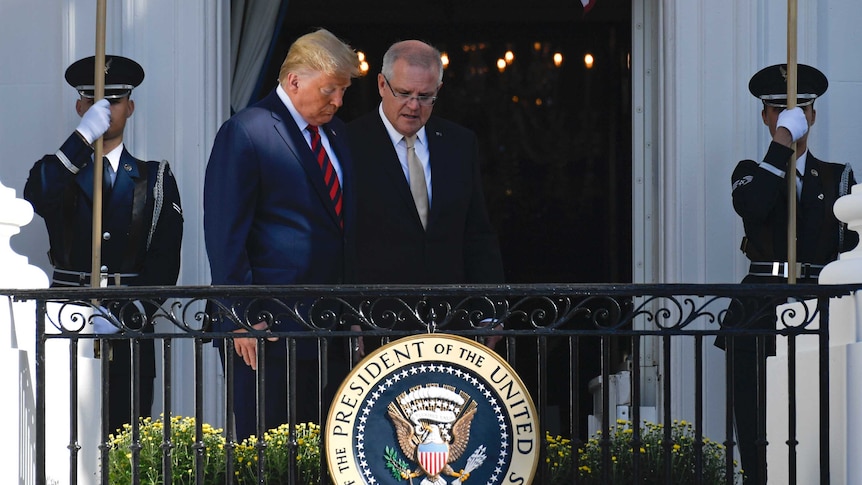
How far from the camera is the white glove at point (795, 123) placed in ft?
22.6

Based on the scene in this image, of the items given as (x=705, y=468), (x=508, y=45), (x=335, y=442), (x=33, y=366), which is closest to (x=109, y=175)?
(x=33, y=366)

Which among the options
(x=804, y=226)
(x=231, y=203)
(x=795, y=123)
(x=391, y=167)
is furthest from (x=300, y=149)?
(x=804, y=226)

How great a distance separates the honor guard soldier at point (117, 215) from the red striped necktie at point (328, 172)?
109 cm

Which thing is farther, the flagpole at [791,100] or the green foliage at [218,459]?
the flagpole at [791,100]

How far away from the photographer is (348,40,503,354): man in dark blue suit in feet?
23.4

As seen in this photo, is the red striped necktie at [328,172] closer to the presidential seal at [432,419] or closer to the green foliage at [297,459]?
the green foliage at [297,459]

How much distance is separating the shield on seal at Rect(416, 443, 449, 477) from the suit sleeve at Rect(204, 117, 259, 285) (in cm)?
112

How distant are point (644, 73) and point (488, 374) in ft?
9.85

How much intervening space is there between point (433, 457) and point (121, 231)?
2.36m

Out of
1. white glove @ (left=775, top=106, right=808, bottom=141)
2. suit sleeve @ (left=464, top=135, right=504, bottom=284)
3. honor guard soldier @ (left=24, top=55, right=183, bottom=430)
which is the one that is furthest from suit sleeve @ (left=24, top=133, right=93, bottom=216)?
white glove @ (left=775, top=106, right=808, bottom=141)

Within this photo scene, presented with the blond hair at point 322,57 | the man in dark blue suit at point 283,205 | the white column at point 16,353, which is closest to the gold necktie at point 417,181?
the man in dark blue suit at point 283,205

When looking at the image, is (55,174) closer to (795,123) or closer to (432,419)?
(432,419)

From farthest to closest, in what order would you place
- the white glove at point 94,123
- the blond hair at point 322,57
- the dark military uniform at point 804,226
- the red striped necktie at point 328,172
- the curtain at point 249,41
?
the curtain at point 249,41 → the dark military uniform at point 804,226 → the white glove at point 94,123 → the red striped necktie at point 328,172 → the blond hair at point 322,57

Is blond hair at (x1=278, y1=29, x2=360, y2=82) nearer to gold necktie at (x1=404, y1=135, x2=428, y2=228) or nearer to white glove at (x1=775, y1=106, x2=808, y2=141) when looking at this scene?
gold necktie at (x1=404, y1=135, x2=428, y2=228)
